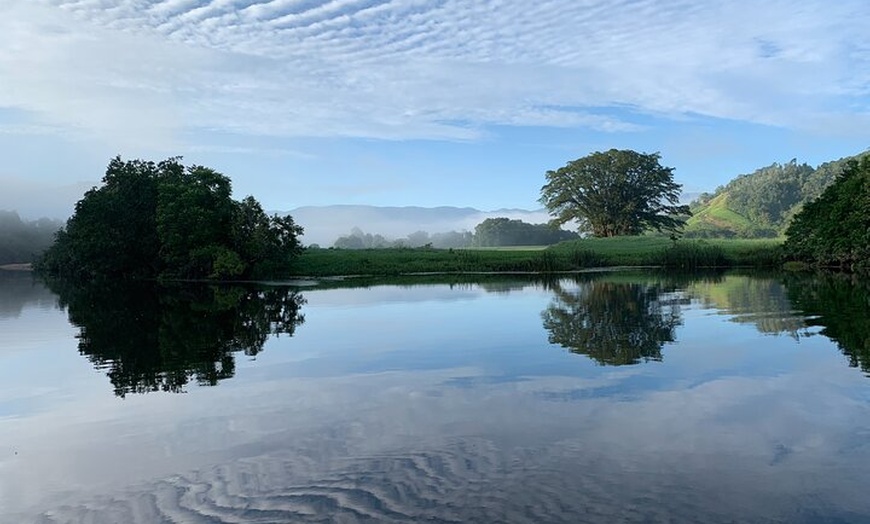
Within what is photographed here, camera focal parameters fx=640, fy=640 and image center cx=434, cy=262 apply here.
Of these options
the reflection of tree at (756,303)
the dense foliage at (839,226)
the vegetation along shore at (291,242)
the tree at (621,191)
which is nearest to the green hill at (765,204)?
the tree at (621,191)

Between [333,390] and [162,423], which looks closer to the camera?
[162,423]

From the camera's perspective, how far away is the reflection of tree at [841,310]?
16.8 meters

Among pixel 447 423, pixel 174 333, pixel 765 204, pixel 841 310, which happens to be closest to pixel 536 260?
pixel 841 310

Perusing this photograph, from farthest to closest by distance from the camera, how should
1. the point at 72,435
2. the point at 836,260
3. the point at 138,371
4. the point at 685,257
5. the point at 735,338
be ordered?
the point at 685,257
the point at 836,260
the point at 735,338
the point at 138,371
the point at 72,435

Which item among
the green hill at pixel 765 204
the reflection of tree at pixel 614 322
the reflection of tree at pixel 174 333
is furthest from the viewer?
the green hill at pixel 765 204

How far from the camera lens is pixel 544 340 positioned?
19.8 meters

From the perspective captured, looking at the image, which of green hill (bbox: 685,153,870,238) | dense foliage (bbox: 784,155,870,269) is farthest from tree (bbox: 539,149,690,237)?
green hill (bbox: 685,153,870,238)

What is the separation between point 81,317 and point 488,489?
28953 millimetres

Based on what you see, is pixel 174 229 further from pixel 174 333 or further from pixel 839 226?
pixel 839 226

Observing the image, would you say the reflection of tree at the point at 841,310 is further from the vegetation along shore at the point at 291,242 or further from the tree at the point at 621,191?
the tree at the point at 621,191

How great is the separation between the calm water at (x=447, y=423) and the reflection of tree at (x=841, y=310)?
25 centimetres

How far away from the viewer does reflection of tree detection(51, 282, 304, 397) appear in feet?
52.2

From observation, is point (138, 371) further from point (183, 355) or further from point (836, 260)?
point (836, 260)

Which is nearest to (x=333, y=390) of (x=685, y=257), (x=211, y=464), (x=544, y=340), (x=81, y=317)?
(x=211, y=464)
